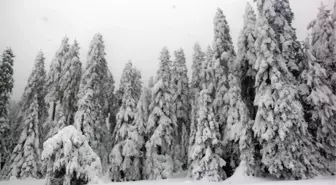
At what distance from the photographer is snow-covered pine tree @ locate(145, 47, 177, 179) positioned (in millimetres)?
28953

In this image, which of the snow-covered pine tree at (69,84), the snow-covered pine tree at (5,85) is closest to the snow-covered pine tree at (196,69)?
the snow-covered pine tree at (69,84)

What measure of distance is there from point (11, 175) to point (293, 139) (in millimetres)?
30088

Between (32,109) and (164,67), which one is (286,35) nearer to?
(164,67)

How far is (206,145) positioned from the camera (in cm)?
2380

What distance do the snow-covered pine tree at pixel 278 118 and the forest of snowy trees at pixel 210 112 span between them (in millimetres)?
80

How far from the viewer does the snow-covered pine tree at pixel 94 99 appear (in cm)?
2767

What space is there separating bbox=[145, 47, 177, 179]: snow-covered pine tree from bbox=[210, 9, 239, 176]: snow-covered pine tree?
6.61 meters

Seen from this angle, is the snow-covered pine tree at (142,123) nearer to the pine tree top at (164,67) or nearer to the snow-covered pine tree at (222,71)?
the pine tree top at (164,67)

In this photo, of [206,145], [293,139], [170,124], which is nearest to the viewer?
[293,139]

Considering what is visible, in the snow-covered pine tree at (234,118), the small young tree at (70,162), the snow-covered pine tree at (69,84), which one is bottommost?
the small young tree at (70,162)

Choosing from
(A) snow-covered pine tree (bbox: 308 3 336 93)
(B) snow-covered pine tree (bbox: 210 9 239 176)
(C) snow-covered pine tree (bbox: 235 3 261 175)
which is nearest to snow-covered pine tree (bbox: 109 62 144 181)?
(B) snow-covered pine tree (bbox: 210 9 239 176)

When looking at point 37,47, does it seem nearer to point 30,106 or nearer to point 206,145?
point 30,106

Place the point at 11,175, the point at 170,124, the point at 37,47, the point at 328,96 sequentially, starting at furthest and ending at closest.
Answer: the point at 37,47 < the point at 170,124 < the point at 11,175 < the point at 328,96

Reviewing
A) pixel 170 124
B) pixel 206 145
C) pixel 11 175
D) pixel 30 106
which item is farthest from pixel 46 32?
pixel 206 145
